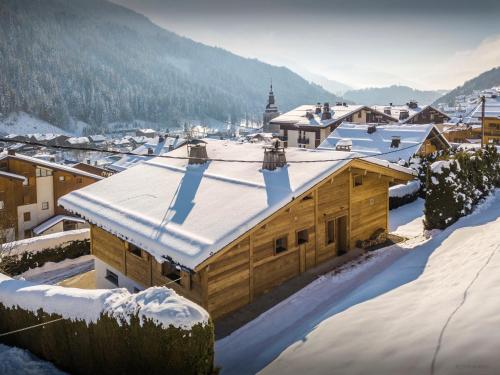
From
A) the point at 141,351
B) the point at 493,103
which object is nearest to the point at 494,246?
the point at 141,351

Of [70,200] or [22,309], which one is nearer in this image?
[22,309]

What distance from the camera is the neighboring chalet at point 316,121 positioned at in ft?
194

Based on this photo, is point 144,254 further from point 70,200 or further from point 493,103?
point 493,103

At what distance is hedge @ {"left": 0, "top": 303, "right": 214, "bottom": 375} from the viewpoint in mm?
7730

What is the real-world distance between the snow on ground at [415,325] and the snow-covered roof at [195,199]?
122 inches

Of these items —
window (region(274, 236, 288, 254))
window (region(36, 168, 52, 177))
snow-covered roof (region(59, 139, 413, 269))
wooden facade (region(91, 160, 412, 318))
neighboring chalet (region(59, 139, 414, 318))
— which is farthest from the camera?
window (region(36, 168, 52, 177))

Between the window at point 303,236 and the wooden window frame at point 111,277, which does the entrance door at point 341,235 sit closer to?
the window at point 303,236

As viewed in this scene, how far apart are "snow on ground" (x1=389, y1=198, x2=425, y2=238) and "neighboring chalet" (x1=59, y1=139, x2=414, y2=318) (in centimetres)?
248

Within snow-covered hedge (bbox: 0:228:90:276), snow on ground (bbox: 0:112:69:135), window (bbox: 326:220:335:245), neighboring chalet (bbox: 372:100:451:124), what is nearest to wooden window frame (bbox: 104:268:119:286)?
snow-covered hedge (bbox: 0:228:90:276)

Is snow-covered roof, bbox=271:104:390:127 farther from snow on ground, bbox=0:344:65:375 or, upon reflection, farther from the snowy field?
snow on ground, bbox=0:344:65:375

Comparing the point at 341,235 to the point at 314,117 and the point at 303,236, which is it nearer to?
the point at 303,236

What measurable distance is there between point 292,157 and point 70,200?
9.47 metres

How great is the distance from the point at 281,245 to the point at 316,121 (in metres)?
A: 47.9

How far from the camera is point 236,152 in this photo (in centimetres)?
1986
